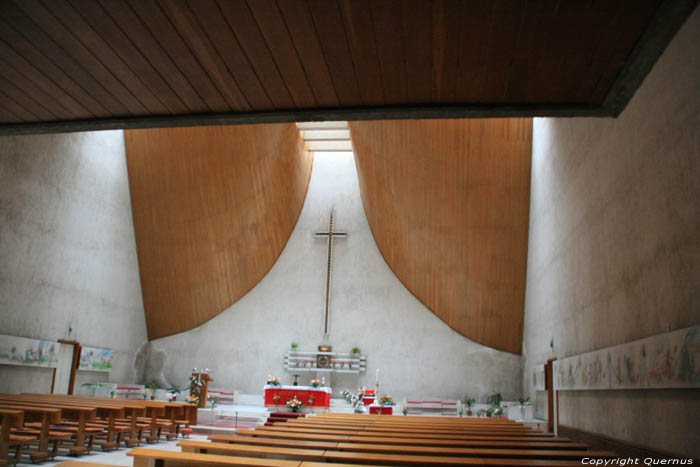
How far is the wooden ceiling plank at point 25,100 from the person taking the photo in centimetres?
462

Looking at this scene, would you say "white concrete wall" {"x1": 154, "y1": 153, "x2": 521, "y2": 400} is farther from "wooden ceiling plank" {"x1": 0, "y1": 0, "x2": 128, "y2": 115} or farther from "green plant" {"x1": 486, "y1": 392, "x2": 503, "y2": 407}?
"wooden ceiling plank" {"x1": 0, "y1": 0, "x2": 128, "y2": 115}

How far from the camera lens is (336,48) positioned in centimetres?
387

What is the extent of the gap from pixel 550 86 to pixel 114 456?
667 centimetres

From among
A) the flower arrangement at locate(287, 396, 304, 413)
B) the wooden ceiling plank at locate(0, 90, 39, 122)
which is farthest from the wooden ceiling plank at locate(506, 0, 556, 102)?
the flower arrangement at locate(287, 396, 304, 413)

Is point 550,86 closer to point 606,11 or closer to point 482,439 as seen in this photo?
point 606,11

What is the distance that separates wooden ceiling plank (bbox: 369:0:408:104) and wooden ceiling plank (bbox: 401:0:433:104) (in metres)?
0.04

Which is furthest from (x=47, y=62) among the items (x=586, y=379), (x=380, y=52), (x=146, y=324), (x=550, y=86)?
(x=146, y=324)

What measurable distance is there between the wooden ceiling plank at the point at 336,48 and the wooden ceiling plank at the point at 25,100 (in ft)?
9.09

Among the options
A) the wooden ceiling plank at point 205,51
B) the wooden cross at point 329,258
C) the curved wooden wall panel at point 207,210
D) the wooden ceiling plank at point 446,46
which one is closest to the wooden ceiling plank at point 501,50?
the wooden ceiling plank at point 446,46

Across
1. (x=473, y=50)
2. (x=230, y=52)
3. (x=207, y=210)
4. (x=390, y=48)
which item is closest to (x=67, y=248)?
(x=207, y=210)

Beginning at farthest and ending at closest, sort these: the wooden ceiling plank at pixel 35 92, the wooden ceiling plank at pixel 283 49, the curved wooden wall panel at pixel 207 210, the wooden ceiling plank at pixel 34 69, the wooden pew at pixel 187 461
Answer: the curved wooden wall panel at pixel 207 210
the wooden ceiling plank at pixel 35 92
the wooden ceiling plank at pixel 34 69
the wooden ceiling plank at pixel 283 49
the wooden pew at pixel 187 461

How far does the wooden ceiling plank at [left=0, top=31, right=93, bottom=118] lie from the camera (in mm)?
4086

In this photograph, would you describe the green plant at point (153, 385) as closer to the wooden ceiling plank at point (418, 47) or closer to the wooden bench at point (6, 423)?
the wooden bench at point (6, 423)

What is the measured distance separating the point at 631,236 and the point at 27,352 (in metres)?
11.1
